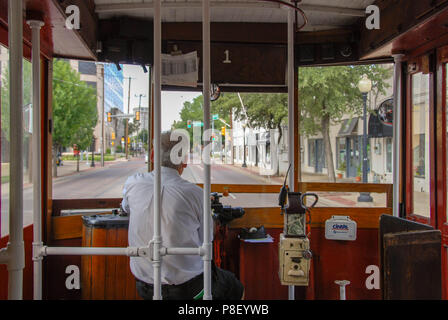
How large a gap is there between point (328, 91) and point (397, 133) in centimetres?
84

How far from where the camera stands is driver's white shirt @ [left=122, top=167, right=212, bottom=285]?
6.69ft

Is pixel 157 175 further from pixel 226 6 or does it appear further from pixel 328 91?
pixel 328 91

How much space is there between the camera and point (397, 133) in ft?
11.1

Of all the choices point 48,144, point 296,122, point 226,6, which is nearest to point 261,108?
point 296,122

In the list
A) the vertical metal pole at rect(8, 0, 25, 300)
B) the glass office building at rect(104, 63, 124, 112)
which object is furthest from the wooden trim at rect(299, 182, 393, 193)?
the vertical metal pole at rect(8, 0, 25, 300)

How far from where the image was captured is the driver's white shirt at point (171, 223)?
2039 millimetres

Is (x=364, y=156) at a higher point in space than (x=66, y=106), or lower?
lower

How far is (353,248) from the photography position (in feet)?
11.7

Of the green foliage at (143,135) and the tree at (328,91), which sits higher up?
the tree at (328,91)

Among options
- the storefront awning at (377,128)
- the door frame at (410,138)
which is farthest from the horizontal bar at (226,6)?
the storefront awning at (377,128)

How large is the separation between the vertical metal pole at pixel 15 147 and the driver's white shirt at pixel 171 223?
779 millimetres

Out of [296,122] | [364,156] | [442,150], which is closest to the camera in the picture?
[442,150]

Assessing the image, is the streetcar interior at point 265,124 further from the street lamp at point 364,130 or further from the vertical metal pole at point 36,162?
the vertical metal pole at point 36,162

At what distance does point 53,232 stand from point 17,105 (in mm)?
2407
